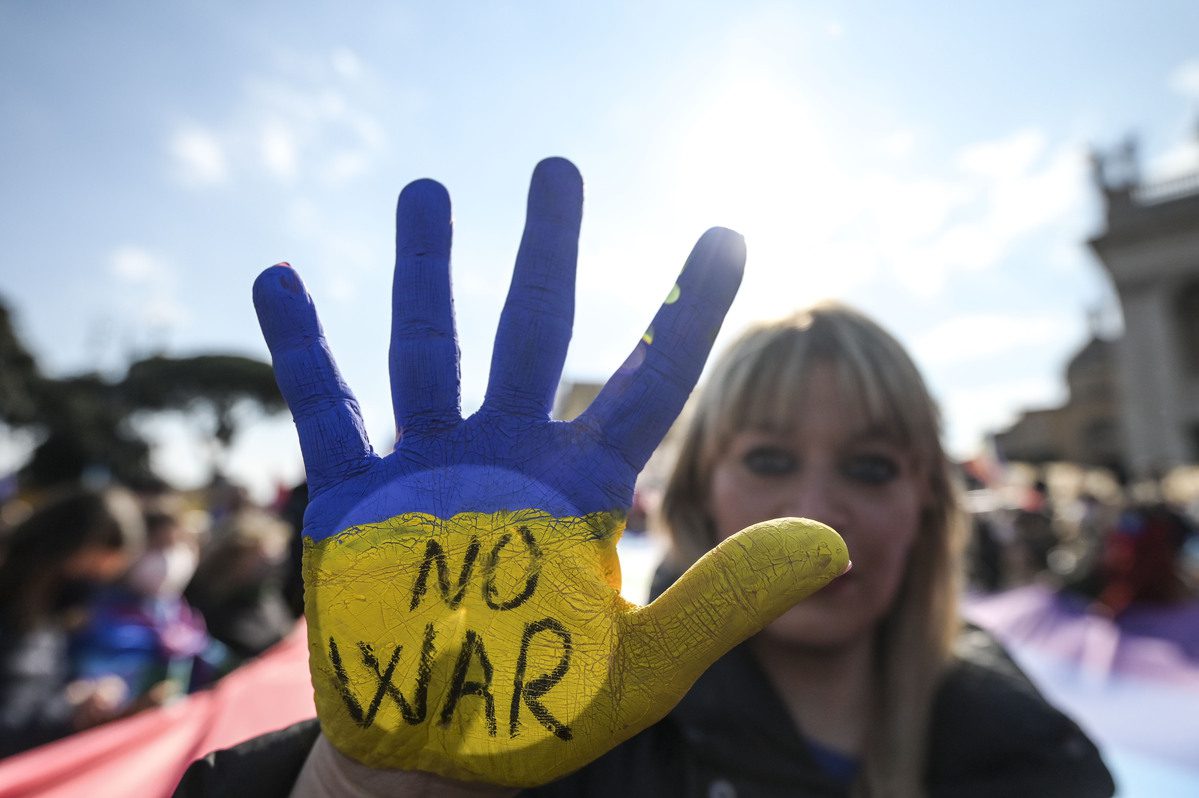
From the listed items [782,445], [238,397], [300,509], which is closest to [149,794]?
[300,509]

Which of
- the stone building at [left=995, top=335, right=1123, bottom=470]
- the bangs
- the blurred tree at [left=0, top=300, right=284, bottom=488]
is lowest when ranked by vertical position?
the stone building at [left=995, top=335, right=1123, bottom=470]

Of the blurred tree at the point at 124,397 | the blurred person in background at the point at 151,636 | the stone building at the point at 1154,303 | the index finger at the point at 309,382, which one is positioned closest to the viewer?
the index finger at the point at 309,382

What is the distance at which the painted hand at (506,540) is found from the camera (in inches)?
32.4

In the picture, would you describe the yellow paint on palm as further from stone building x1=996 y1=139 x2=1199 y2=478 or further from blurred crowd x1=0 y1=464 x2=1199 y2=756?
stone building x1=996 y1=139 x2=1199 y2=478

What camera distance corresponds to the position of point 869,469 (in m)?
1.46

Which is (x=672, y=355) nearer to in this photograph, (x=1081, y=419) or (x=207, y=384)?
(x=207, y=384)

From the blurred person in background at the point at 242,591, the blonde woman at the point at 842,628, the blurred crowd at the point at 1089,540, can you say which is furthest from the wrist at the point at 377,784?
the blurred person in background at the point at 242,591

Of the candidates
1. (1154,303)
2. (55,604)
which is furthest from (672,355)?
(1154,303)

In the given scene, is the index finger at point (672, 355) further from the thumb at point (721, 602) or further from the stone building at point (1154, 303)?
the stone building at point (1154, 303)

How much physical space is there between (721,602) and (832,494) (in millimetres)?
665

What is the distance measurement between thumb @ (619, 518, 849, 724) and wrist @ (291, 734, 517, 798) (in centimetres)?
22

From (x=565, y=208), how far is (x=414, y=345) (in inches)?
11.9

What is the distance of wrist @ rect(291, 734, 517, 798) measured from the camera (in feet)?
2.75

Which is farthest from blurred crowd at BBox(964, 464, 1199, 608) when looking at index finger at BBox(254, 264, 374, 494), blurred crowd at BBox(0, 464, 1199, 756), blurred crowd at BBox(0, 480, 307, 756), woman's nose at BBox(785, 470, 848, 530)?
blurred crowd at BBox(0, 480, 307, 756)
